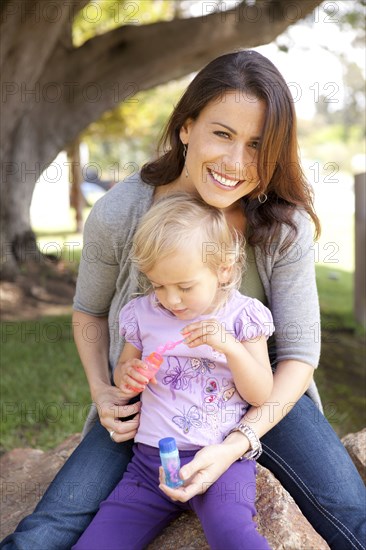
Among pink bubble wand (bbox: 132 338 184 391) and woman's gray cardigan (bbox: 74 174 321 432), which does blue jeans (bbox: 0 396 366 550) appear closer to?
woman's gray cardigan (bbox: 74 174 321 432)

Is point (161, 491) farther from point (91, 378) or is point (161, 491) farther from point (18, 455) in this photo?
point (18, 455)

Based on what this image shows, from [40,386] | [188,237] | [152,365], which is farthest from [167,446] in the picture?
[40,386]

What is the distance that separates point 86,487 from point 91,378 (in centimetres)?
39

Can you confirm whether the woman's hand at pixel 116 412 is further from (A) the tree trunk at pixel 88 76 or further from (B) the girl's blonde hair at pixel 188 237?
(A) the tree trunk at pixel 88 76

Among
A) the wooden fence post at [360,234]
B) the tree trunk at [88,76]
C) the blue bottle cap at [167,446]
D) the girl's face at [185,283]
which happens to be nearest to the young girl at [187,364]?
the girl's face at [185,283]

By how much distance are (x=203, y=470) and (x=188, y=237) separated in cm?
59

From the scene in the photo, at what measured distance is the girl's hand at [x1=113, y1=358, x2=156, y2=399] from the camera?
192cm

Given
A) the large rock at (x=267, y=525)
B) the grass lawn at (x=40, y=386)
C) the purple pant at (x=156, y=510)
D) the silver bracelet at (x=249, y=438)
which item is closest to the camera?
the purple pant at (x=156, y=510)

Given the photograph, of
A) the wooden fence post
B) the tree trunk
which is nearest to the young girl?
the tree trunk

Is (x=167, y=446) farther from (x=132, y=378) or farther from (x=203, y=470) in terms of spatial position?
(x=132, y=378)

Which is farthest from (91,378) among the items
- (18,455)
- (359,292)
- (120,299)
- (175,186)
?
(359,292)

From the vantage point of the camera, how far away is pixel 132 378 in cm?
195

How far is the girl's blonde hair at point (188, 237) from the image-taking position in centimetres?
187

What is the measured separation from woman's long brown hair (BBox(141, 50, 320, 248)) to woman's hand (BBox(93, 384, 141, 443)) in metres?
0.61
